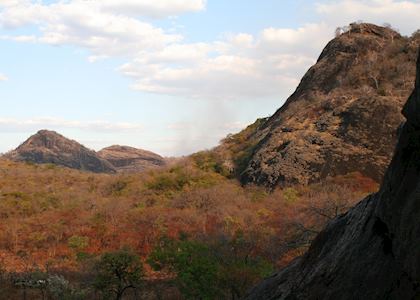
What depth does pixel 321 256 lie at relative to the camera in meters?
9.69

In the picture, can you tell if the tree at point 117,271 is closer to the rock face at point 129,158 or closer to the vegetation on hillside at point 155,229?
the vegetation on hillside at point 155,229

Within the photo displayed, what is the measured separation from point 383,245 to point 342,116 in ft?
190

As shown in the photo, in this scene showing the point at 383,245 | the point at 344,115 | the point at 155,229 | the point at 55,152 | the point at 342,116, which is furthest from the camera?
the point at 55,152

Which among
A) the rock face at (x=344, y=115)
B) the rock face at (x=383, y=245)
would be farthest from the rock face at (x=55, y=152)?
the rock face at (x=383, y=245)

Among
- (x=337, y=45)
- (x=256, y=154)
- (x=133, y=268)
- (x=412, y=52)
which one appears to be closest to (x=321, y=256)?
(x=133, y=268)

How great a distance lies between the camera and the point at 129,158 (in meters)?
162

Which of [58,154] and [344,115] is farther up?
[58,154]

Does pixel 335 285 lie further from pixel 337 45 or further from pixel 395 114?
pixel 337 45

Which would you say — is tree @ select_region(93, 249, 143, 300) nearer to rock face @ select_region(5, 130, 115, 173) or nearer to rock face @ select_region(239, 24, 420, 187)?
rock face @ select_region(239, 24, 420, 187)

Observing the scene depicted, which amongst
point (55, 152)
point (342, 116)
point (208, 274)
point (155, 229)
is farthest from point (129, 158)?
point (208, 274)

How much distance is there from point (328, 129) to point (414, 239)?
Result: 5818 centimetres

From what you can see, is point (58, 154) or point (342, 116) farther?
point (58, 154)

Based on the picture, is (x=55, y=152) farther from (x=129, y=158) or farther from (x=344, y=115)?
(x=344, y=115)

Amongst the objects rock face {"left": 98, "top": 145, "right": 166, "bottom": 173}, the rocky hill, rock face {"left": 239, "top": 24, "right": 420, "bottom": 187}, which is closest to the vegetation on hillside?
rock face {"left": 239, "top": 24, "right": 420, "bottom": 187}
